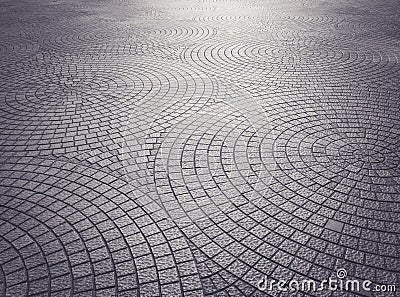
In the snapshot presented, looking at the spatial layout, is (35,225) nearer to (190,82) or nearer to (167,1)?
(190,82)

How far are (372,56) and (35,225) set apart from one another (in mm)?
8422

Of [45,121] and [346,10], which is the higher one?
[346,10]

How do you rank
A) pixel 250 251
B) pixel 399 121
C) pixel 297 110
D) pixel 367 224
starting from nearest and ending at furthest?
pixel 250 251 < pixel 367 224 < pixel 399 121 < pixel 297 110

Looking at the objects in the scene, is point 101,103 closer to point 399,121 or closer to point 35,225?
point 35,225

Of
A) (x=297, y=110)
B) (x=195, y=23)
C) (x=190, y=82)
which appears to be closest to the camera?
(x=297, y=110)

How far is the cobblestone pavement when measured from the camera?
3305 millimetres

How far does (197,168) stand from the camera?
4668mm

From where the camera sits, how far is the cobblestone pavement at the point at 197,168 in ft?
10.8

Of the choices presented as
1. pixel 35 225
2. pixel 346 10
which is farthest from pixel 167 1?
pixel 35 225

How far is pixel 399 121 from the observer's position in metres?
5.64

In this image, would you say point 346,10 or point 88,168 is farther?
point 346,10

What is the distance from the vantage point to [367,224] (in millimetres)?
3752

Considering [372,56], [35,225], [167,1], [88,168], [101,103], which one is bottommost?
[35,225]

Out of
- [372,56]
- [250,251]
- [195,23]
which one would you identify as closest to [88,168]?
[250,251]
